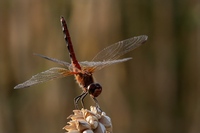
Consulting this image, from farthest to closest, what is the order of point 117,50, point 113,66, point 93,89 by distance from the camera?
1. point 113,66
2. point 117,50
3. point 93,89

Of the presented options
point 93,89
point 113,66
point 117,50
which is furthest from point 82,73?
point 113,66

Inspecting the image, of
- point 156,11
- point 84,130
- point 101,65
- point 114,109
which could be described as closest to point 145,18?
point 156,11

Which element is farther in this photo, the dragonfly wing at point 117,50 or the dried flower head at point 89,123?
the dragonfly wing at point 117,50

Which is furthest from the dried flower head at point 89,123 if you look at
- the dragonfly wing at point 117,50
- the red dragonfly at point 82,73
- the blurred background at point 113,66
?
the blurred background at point 113,66

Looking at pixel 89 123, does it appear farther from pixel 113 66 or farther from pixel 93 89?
pixel 113 66

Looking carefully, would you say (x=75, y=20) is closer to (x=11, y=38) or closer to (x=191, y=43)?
(x=11, y=38)

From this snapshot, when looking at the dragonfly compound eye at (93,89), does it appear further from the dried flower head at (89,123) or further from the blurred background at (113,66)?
the blurred background at (113,66)

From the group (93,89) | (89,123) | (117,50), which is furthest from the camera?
(117,50)
